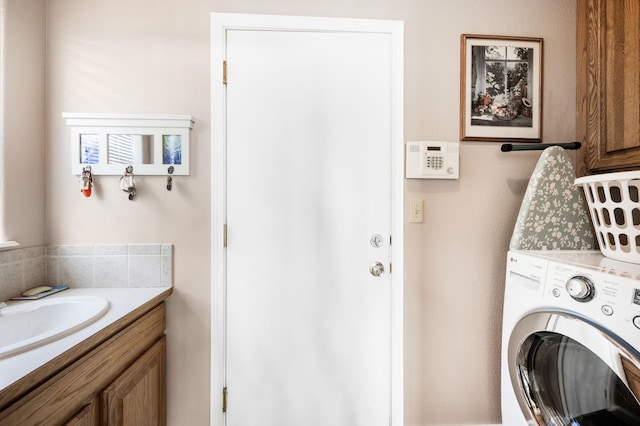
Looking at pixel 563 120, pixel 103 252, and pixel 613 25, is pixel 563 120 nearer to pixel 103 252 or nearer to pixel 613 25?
pixel 613 25

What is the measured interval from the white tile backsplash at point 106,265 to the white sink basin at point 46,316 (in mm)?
186

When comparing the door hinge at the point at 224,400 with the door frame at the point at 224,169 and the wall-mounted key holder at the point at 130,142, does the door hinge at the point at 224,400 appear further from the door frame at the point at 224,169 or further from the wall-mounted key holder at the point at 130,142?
the wall-mounted key holder at the point at 130,142

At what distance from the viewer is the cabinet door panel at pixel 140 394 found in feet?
3.00

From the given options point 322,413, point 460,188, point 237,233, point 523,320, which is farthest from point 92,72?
point 523,320

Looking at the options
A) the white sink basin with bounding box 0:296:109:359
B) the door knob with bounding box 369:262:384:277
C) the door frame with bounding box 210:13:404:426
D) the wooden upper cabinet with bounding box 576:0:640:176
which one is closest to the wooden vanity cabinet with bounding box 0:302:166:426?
the white sink basin with bounding box 0:296:109:359

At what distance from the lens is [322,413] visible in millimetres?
1328

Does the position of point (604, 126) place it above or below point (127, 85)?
below

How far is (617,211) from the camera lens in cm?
111

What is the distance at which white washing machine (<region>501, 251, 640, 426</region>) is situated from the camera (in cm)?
71

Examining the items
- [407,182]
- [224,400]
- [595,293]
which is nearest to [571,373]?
[595,293]

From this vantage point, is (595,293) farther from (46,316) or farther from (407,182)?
(46,316)

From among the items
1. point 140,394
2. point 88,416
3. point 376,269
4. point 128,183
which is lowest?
point 140,394

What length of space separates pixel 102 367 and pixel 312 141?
1.16 metres

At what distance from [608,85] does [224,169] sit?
1755 mm
